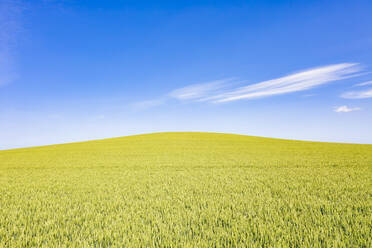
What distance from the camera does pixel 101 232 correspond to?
3.99 meters

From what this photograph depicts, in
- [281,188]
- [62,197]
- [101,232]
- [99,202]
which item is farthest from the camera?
[281,188]

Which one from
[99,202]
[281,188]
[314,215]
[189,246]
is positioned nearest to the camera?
[189,246]

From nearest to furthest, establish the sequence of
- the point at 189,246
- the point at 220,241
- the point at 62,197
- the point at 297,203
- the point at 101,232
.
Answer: the point at 189,246
the point at 220,241
the point at 101,232
the point at 297,203
the point at 62,197

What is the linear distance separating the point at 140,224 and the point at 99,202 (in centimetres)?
244

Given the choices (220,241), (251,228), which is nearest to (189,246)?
(220,241)

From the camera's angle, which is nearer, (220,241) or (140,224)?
(220,241)

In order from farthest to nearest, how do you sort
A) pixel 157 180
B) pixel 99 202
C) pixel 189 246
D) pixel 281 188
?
1. pixel 157 180
2. pixel 281 188
3. pixel 99 202
4. pixel 189 246

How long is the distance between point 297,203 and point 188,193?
3.29 metres

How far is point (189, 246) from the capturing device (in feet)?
10.9

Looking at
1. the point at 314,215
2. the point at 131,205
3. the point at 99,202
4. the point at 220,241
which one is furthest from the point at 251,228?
the point at 99,202

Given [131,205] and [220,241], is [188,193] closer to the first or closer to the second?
[131,205]

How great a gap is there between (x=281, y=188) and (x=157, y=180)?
5.22 metres

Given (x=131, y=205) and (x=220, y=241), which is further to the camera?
(x=131, y=205)

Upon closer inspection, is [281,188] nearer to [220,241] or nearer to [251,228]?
[251,228]
